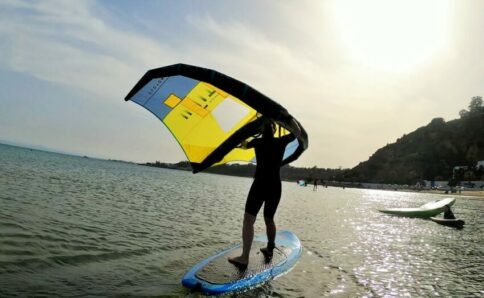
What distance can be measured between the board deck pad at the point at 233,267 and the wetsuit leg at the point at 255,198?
987mm

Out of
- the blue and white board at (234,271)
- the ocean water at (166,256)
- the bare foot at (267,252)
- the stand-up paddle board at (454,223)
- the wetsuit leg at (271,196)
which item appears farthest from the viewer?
the stand-up paddle board at (454,223)

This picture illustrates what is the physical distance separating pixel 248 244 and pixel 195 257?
2.25 meters

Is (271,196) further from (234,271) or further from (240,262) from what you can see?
(234,271)

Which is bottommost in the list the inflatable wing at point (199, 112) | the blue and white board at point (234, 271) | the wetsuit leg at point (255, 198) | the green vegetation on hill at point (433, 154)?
the blue and white board at point (234, 271)

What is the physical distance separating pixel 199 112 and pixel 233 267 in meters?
2.94

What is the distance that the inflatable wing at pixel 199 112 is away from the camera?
564 centimetres

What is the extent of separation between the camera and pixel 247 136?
718 cm

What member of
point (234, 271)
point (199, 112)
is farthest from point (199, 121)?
point (234, 271)

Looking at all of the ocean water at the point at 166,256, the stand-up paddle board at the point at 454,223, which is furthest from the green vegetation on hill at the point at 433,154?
the ocean water at the point at 166,256

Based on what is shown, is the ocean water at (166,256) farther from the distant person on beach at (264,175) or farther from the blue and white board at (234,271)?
the distant person on beach at (264,175)

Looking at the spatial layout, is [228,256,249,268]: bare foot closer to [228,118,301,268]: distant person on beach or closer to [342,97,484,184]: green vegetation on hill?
[228,118,301,268]: distant person on beach

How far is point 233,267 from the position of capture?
20.7ft

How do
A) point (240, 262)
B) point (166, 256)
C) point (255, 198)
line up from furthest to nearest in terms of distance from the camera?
point (166, 256) < point (240, 262) < point (255, 198)

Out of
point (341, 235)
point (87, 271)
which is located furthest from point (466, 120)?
point (87, 271)
